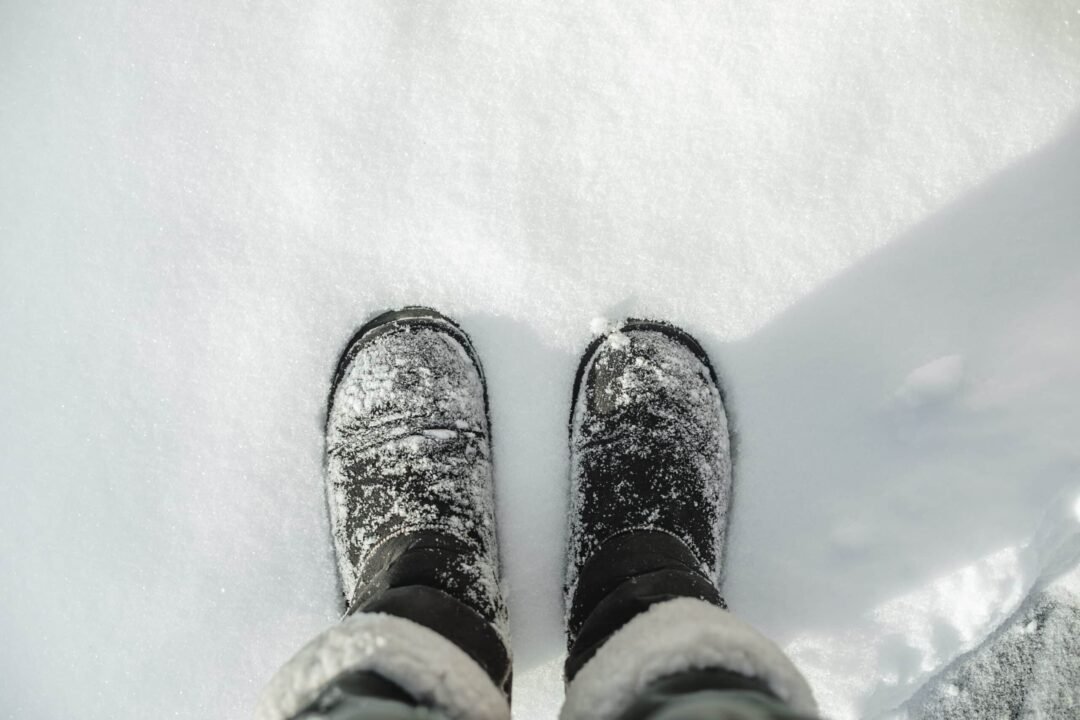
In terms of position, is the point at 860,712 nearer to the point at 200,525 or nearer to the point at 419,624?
the point at 419,624

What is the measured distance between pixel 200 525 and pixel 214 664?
21 cm

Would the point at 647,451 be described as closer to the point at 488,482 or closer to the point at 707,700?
the point at 488,482

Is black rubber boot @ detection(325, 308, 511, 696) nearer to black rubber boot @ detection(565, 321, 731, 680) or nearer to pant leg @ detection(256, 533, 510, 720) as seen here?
black rubber boot @ detection(565, 321, 731, 680)

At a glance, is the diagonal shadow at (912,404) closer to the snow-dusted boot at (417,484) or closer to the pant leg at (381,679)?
the snow-dusted boot at (417,484)

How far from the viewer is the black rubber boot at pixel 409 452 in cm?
96

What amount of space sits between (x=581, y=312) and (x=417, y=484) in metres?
0.35

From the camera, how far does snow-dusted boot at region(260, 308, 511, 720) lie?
77 centimetres

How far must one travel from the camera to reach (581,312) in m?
1.07

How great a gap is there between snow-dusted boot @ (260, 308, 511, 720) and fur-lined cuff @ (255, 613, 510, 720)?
8 centimetres

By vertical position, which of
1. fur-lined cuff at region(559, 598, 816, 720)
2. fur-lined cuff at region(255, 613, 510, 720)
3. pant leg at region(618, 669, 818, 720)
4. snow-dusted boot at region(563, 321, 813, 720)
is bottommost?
pant leg at region(618, 669, 818, 720)

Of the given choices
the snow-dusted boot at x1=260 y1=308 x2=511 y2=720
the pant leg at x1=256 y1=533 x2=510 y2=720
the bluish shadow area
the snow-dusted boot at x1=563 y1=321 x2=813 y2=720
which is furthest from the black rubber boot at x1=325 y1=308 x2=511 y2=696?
the bluish shadow area

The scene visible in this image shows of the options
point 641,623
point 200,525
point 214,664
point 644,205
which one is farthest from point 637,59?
point 214,664

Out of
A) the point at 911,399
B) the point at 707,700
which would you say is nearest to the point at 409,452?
the point at 707,700

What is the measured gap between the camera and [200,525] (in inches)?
42.3
